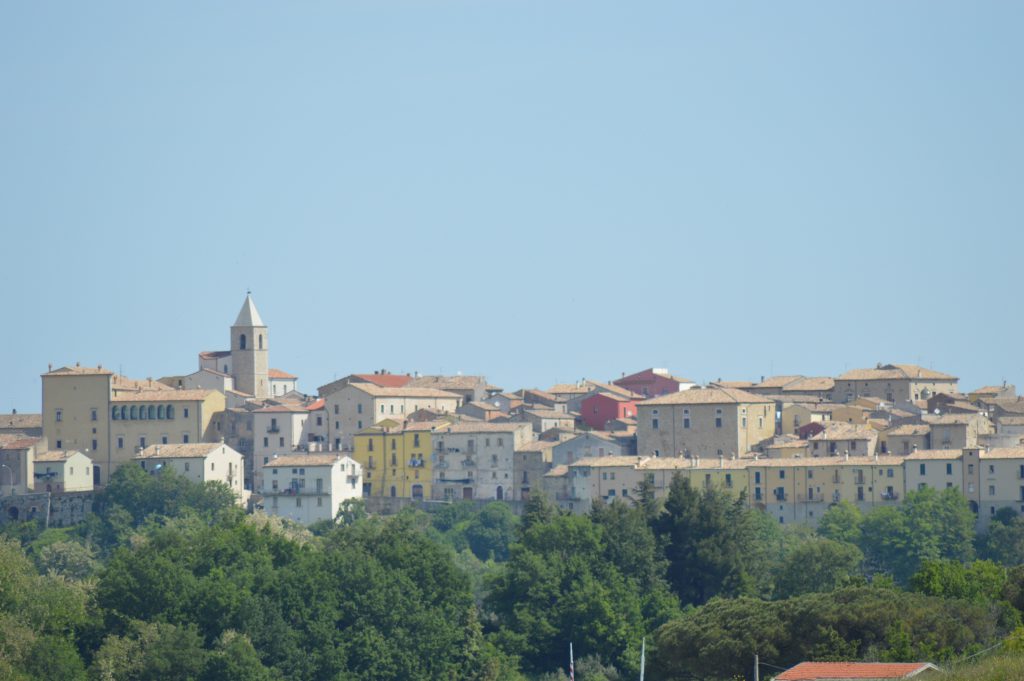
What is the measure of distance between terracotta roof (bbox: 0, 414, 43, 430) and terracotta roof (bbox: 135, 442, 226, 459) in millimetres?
5544

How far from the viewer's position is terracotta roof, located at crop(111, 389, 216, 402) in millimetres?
95000

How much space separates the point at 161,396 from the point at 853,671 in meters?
56.1

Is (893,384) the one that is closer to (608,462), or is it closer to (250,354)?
(608,462)

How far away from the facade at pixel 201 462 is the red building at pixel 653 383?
53.6ft

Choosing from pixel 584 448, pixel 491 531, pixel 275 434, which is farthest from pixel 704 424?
pixel 275 434

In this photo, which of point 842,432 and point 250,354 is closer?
point 842,432

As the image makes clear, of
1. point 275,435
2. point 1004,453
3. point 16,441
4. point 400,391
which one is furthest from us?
point 400,391

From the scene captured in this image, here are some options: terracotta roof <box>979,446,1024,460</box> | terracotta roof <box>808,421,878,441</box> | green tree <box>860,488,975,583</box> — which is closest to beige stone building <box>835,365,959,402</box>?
terracotta roof <box>808,421,878,441</box>

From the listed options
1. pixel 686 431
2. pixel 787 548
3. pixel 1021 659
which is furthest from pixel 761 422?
pixel 1021 659

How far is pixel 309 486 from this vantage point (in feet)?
292

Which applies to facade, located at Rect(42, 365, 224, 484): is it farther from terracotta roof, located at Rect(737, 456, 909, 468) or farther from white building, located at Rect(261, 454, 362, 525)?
terracotta roof, located at Rect(737, 456, 909, 468)

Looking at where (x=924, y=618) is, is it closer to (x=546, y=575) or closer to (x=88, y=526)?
(x=546, y=575)

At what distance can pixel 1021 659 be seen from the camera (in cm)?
3753

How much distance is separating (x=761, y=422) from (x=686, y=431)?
279 centimetres
